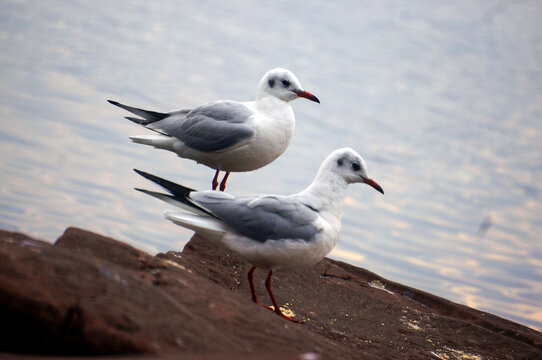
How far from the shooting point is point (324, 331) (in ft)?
15.8

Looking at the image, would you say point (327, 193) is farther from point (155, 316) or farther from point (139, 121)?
point (139, 121)

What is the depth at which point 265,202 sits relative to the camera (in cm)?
443

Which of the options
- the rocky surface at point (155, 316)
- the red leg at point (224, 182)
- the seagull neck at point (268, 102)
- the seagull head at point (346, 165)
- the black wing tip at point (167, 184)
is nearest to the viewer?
the rocky surface at point (155, 316)

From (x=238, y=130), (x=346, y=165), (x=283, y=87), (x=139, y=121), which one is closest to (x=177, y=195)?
(x=346, y=165)

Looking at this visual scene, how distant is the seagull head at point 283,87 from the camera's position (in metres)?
5.96

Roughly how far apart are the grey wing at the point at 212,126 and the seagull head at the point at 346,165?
1.19 m

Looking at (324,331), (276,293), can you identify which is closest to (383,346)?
(324,331)

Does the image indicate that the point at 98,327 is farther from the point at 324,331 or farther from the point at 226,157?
the point at 226,157

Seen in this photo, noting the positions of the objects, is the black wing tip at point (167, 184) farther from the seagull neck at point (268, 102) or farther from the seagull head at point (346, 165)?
the seagull neck at point (268, 102)

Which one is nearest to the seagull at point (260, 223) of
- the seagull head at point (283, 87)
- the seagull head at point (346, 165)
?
the seagull head at point (346, 165)

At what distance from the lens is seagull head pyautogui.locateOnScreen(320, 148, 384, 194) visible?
471cm

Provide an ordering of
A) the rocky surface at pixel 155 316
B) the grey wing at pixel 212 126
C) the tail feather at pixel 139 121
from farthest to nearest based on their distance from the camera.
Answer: the tail feather at pixel 139 121 < the grey wing at pixel 212 126 < the rocky surface at pixel 155 316

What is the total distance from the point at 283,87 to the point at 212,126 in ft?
2.68

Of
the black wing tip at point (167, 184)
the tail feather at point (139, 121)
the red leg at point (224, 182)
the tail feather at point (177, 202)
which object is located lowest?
the tail feather at point (177, 202)
